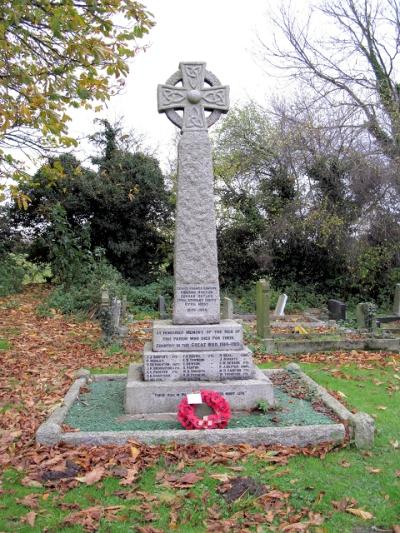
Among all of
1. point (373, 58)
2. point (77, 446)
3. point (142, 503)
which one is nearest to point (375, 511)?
point (142, 503)

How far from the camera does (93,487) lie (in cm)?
429

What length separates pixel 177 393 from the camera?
19.7 ft

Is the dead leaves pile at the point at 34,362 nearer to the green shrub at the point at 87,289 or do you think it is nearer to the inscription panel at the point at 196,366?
the green shrub at the point at 87,289

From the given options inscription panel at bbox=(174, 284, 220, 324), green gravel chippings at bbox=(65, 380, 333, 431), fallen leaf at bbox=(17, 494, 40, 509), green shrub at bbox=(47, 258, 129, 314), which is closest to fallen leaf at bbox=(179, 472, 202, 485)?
green gravel chippings at bbox=(65, 380, 333, 431)

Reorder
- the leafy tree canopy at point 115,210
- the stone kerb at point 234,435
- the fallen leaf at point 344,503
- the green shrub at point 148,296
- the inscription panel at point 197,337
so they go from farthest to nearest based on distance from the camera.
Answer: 1. the leafy tree canopy at point 115,210
2. the green shrub at point 148,296
3. the inscription panel at point 197,337
4. the stone kerb at point 234,435
5. the fallen leaf at point 344,503

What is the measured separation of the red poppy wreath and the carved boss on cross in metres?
3.53

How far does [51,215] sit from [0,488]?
48.9 feet

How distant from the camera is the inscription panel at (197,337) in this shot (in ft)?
20.7

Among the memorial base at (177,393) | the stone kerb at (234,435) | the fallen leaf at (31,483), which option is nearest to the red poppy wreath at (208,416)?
the stone kerb at (234,435)

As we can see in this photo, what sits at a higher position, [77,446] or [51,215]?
[51,215]

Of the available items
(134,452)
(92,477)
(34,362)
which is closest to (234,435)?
(134,452)

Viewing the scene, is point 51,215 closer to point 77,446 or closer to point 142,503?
point 77,446

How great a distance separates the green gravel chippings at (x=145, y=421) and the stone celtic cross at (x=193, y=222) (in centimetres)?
134

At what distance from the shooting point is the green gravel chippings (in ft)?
18.2
